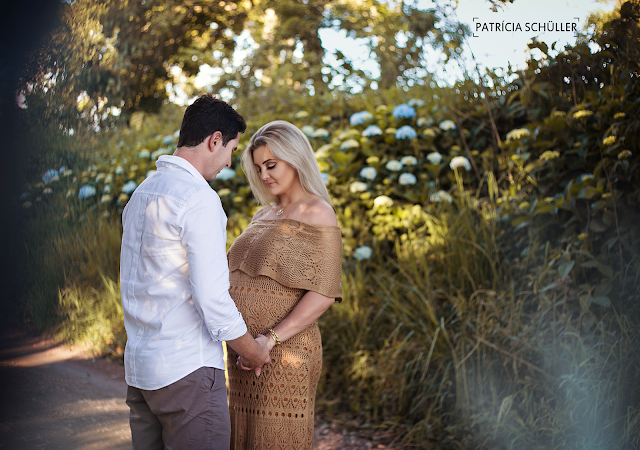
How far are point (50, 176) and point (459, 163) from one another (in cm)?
278

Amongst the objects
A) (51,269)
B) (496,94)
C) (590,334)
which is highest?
(496,94)

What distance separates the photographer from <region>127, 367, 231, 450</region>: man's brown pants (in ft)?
5.19

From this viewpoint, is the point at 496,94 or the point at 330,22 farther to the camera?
the point at 330,22

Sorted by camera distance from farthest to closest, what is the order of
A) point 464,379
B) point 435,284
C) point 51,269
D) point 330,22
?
point 330,22
point 435,284
point 464,379
point 51,269

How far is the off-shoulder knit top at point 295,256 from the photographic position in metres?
2.10

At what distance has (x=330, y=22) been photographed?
35.6ft

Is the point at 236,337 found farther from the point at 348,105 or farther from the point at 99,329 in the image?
the point at 348,105

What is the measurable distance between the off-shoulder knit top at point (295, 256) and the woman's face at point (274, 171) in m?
0.17

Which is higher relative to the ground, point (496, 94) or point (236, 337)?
point (496, 94)

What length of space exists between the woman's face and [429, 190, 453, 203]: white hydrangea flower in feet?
5.56

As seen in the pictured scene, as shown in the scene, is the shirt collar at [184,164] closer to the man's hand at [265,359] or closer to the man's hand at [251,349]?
the man's hand at [251,349]

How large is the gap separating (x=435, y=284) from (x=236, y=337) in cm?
199

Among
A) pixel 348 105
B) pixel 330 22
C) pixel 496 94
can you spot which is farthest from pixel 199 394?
pixel 330 22

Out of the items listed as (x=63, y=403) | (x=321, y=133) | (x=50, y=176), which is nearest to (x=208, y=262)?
(x=50, y=176)
